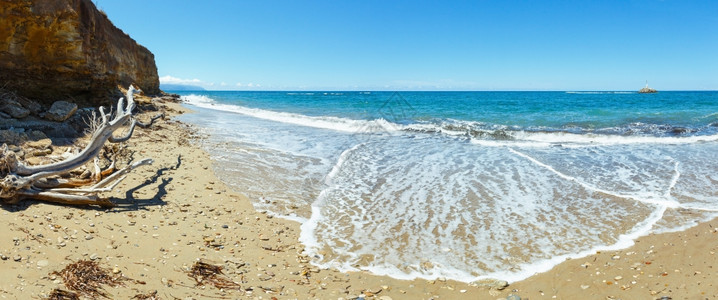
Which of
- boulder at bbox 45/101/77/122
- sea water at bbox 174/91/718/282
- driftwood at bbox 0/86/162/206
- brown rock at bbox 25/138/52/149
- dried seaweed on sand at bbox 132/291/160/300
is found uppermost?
boulder at bbox 45/101/77/122

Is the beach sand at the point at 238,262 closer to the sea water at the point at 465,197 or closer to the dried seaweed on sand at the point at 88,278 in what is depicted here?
the dried seaweed on sand at the point at 88,278

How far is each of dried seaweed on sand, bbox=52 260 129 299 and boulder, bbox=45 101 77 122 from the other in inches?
272

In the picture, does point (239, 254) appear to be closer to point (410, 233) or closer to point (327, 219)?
point (327, 219)

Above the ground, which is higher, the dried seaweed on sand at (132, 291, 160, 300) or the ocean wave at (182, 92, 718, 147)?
the ocean wave at (182, 92, 718, 147)

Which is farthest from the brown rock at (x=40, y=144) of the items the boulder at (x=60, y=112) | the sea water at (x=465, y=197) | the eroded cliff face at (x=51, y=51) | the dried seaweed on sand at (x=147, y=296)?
the dried seaweed on sand at (x=147, y=296)

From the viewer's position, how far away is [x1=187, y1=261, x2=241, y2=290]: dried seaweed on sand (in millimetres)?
3692

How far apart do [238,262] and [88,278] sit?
1.40 metres

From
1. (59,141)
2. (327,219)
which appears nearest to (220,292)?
(327,219)

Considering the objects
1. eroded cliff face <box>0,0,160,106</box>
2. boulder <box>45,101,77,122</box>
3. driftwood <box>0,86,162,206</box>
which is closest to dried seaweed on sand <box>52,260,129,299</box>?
driftwood <box>0,86,162,206</box>

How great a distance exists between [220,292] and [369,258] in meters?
1.80

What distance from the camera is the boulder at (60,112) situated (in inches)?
339

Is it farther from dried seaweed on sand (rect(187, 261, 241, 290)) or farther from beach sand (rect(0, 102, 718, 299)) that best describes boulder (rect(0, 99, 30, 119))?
dried seaweed on sand (rect(187, 261, 241, 290))

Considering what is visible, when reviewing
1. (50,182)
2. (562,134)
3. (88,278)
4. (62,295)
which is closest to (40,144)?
(50,182)

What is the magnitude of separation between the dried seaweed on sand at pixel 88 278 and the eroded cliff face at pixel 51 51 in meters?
8.20
